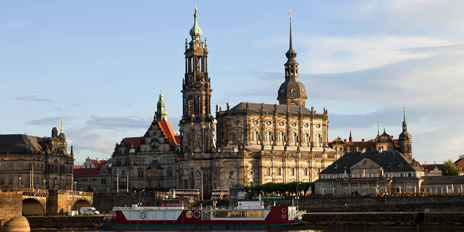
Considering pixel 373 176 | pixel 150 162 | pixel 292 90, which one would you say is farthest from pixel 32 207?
pixel 292 90

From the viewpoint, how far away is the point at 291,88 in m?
182

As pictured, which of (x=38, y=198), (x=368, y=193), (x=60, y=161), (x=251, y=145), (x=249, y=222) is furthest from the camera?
(x=60, y=161)

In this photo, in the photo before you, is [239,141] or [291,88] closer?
[239,141]

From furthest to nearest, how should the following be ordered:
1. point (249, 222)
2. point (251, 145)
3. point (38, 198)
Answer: point (251, 145) → point (38, 198) → point (249, 222)

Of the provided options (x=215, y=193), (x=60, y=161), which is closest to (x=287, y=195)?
(x=215, y=193)

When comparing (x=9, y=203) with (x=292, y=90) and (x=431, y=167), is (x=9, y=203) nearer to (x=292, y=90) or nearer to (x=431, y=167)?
(x=292, y=90)

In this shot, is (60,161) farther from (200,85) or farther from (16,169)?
(200,85)

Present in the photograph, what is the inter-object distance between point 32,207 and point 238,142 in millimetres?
50961

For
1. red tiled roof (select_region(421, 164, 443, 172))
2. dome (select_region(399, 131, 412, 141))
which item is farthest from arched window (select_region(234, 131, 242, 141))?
red tiled roof (select_region(421, 164, 443, 172))

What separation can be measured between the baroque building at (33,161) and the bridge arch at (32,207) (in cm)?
3402

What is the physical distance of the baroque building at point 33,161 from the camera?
166 metres

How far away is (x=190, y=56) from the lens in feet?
547

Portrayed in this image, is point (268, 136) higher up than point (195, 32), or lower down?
lower down

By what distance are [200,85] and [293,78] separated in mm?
28128
